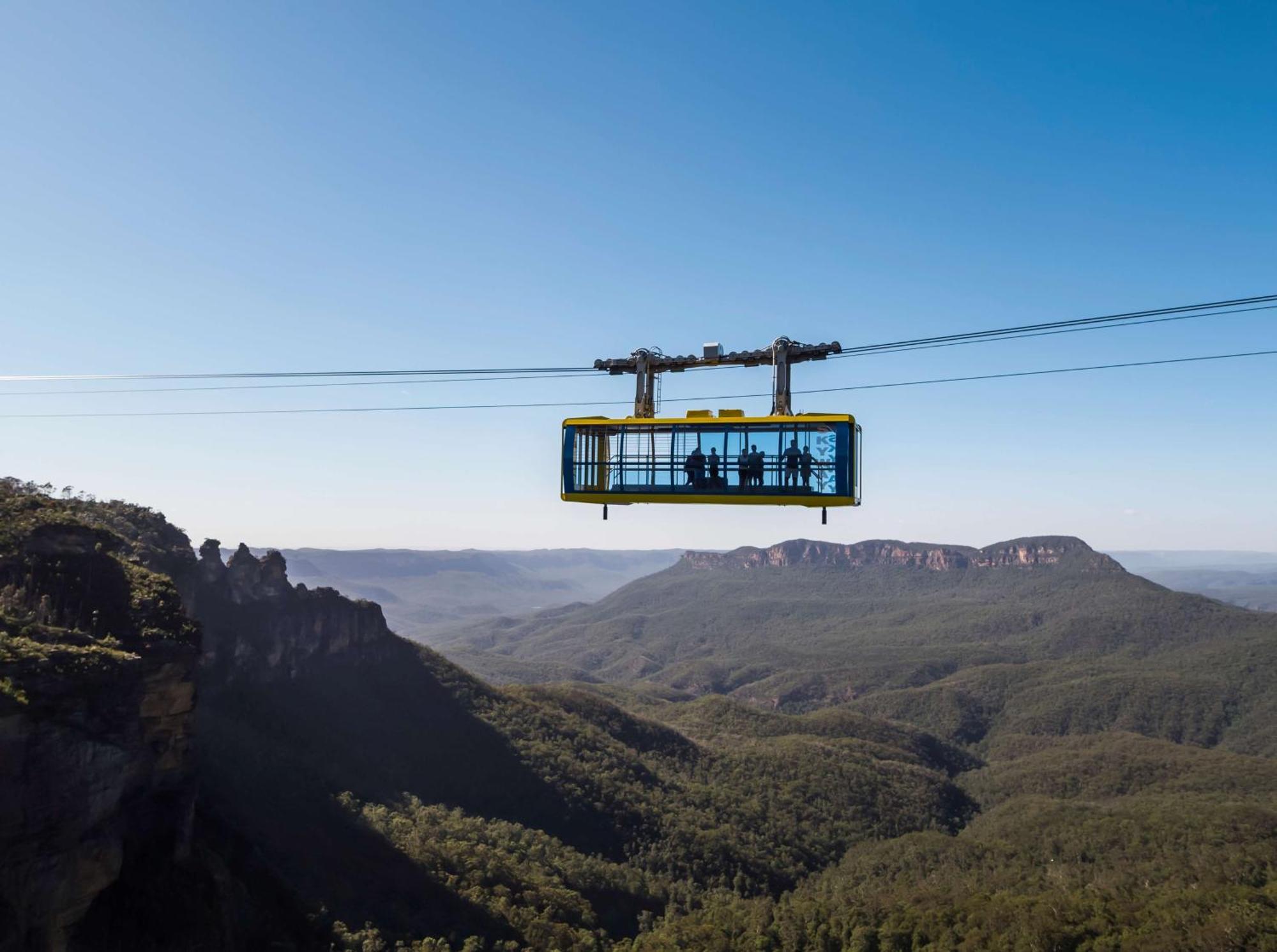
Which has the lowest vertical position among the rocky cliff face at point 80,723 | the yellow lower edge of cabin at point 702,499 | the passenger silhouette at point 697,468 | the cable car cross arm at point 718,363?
the rocky cliff face at point 80,723

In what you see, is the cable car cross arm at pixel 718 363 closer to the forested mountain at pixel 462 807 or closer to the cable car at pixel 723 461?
the cable car at pixel 723 461

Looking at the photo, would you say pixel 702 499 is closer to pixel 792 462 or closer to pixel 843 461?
pixel 792 462

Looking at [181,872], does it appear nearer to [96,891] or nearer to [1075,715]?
[96,891]

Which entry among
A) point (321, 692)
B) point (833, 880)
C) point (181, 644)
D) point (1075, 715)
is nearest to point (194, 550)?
point (321, 692)

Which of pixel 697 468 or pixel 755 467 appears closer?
pixel 755 467

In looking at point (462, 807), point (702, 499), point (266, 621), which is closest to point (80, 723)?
point (702, 499)

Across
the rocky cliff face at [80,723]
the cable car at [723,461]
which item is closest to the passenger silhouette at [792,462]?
the cable car at [723,461]

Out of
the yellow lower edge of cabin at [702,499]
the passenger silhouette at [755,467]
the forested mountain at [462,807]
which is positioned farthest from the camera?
the forested mountain at [462,807]

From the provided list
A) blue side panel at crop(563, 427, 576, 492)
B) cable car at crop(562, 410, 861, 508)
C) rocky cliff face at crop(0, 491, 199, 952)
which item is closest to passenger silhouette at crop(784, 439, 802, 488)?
cable car at crop(562, 410, 861, 508)
